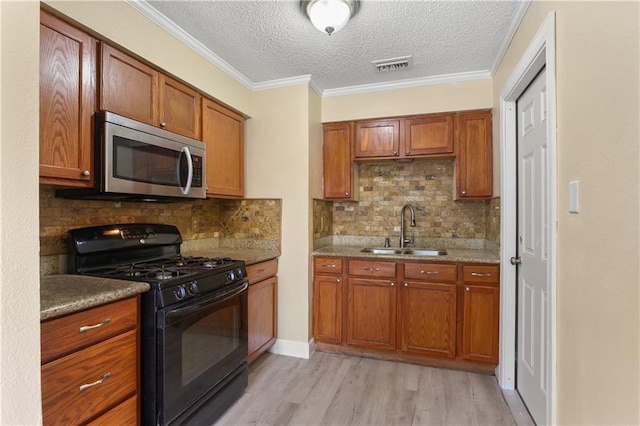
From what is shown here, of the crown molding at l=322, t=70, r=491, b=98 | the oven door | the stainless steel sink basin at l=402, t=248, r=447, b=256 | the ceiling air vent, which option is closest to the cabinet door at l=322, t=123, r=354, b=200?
the crown molding at l=322, t=70, r=491, b=98

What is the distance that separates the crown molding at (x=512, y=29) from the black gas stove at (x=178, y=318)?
2.27 meters

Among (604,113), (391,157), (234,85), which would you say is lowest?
(604,113)

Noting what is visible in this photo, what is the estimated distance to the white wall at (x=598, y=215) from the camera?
890mm

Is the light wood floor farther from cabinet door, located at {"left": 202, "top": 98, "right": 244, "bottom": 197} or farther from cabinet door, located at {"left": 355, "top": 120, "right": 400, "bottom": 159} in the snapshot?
cabinet door, located at {"left": 355, "top": 120, "right": 400, "bottom": 159}

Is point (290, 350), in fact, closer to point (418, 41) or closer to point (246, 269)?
point (246, 269)

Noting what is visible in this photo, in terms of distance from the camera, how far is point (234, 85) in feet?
8.98

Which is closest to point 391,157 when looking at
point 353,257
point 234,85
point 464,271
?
point 353,257

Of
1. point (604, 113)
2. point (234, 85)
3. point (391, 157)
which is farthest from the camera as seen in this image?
point (391, 157)

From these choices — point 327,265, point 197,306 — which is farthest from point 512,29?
point 197,306

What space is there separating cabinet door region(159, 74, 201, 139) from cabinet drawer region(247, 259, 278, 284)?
3.55 ft

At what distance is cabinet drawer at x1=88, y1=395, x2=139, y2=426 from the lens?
1.34 m

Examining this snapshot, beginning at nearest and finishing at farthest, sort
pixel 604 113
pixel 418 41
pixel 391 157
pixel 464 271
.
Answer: pixel 604 113
pixel 418 41
pixel 464 271
pixel 391 157

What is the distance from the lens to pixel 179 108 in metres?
2.21

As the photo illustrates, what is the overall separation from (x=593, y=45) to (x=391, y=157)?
1.96 meters
